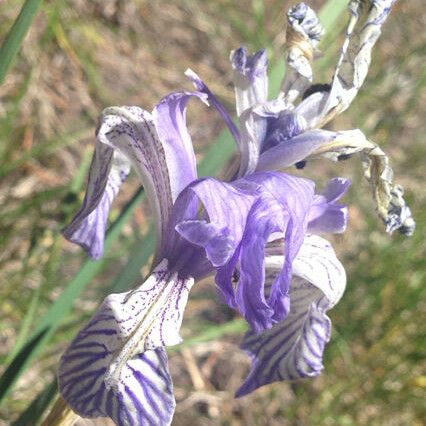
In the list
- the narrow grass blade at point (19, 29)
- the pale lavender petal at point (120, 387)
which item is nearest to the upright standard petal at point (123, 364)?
the pale lavender petal at point (120, 387)

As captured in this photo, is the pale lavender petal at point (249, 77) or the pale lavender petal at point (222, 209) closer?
the pale lavender petal at point (222, 209)

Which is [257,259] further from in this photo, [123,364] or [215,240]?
[123,364]

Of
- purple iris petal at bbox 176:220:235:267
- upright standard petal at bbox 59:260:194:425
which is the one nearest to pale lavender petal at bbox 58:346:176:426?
upright standard petal at bbox 59:260:194:425

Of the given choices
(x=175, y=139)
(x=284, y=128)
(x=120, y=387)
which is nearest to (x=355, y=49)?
(x=284, y=128)

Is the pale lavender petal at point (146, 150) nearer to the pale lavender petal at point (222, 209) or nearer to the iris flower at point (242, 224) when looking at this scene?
the iris flower at point (242, 224)

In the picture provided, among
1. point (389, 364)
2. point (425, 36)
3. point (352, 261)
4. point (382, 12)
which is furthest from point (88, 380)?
point (425, 36)

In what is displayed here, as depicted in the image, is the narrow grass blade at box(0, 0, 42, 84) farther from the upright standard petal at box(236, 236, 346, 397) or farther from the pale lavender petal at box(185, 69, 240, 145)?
the upright standard petal at box(236, 236, 346, 397)

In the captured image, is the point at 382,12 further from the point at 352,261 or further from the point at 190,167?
the point at 352,261

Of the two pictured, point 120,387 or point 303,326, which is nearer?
point 120,387
